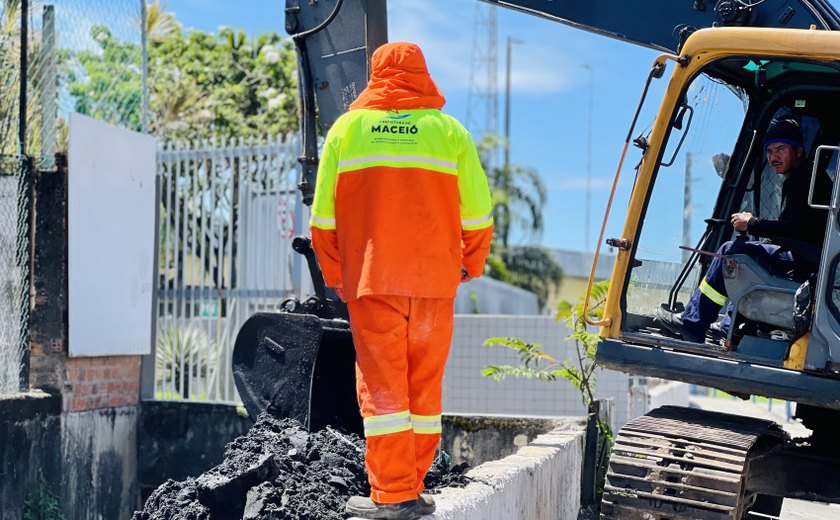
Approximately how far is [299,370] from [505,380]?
6085 millimetres

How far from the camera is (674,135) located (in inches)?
221

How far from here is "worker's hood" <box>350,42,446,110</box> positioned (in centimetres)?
469

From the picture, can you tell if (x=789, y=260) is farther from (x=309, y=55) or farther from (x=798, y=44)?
(x=309, y=55)

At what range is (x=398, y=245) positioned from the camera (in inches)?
179

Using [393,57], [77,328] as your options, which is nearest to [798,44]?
[393,57]

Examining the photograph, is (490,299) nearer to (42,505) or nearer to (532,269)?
(532,269)

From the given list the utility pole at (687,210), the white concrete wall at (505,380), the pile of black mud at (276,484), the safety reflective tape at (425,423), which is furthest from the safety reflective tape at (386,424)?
the white concrete wall at (505,380)

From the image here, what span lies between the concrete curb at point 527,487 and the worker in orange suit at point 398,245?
1.02 ft

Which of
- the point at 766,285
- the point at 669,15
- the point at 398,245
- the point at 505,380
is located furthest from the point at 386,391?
the point at 505,380

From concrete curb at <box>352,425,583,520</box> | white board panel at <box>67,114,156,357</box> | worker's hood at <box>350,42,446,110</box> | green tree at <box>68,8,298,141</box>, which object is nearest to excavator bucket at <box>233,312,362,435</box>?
concrete curb at <box>352,425,583,520</box>

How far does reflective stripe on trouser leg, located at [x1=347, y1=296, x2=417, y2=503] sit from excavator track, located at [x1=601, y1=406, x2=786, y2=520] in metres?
1.12

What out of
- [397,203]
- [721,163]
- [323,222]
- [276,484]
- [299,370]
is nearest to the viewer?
[397,203]

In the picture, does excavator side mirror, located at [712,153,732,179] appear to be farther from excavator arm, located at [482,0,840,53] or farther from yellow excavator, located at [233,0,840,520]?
excavator arm, located at [482,0,840,53]

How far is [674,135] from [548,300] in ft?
110
